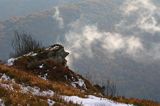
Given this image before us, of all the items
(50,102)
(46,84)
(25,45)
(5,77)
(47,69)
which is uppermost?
(25,45)

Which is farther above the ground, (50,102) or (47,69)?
(47,69)

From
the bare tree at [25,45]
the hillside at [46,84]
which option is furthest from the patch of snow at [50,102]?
the bare tree at [25,45]

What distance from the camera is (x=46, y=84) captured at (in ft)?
67.8

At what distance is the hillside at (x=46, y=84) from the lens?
1438 cm

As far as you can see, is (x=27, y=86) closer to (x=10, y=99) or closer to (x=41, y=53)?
(x=10, y=99)

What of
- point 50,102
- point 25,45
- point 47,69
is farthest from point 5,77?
point 25,45

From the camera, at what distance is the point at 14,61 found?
4138 centimetres

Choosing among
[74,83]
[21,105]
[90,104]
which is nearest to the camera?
[21,105]

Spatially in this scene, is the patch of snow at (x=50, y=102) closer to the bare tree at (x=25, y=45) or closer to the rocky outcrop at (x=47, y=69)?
the rocky outcrop at (x=47, y=69)

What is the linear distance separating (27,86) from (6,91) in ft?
18.8

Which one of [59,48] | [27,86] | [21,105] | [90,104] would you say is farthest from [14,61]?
[21,105]

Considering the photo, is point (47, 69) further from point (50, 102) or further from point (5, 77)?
point (50, 102)

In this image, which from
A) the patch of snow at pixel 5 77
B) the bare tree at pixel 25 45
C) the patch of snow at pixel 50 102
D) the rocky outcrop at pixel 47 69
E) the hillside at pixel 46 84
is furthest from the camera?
the bare tree at pixel 25 45

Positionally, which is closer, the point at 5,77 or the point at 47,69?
the point at 5,77
